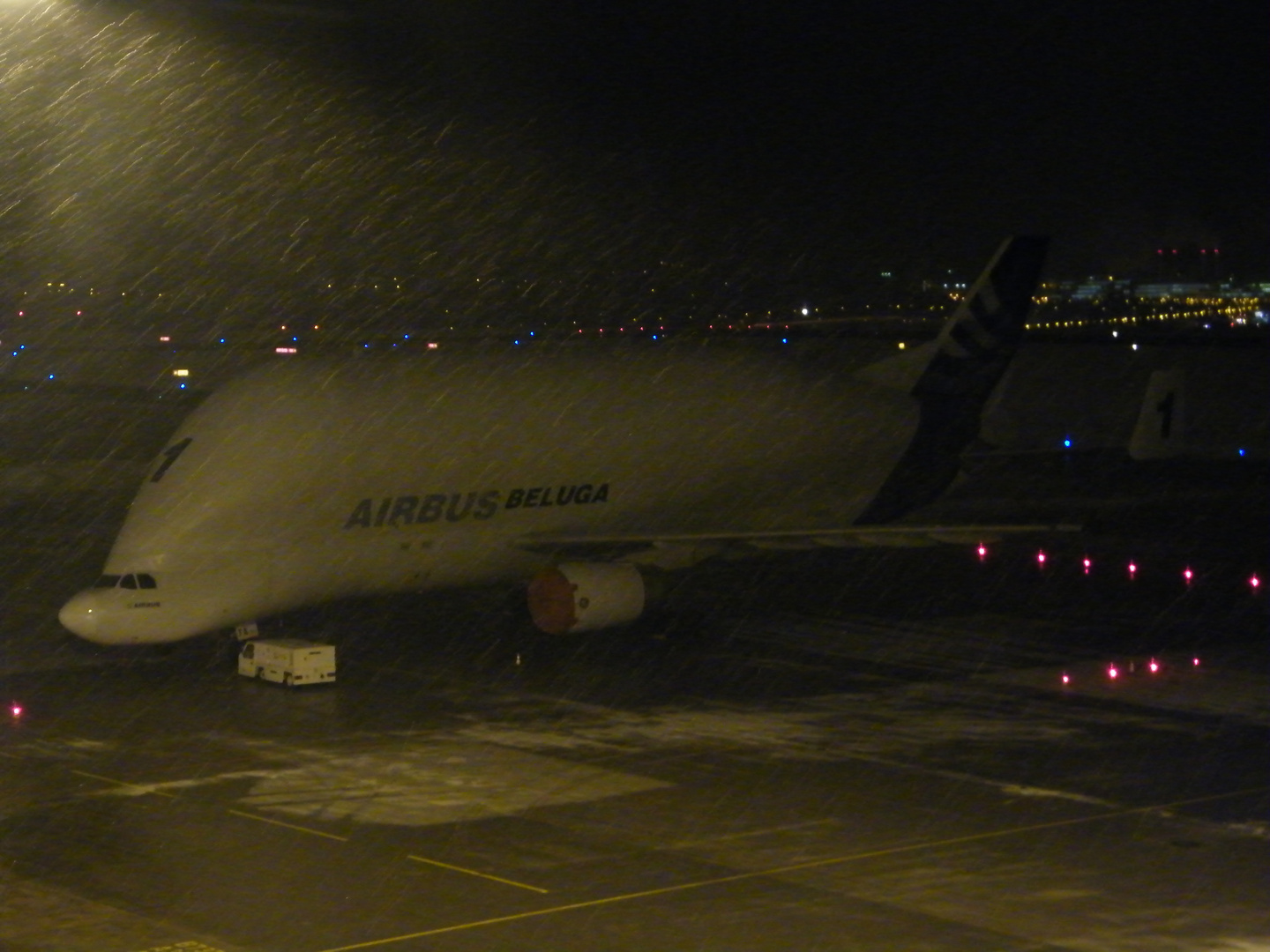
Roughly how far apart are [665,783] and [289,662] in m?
7.77

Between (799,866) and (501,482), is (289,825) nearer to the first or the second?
(799,866)

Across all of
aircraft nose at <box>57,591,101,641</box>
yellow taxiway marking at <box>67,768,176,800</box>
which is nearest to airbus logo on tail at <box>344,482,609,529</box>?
aircraft nose at <box>57,591,101,641</box>

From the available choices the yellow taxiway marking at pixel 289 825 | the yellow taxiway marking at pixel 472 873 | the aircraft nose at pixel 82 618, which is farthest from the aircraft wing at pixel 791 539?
the yellow taxiway marking at pixel 472 873

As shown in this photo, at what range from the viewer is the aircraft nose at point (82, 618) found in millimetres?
23734

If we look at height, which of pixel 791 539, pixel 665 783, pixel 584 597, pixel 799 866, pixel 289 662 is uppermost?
pixel 791 539

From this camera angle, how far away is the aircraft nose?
77.9 ft

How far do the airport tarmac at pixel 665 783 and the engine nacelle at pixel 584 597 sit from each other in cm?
58

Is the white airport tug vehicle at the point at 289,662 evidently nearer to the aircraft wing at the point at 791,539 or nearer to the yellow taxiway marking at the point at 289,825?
the aircraft wing at the point at 791,539

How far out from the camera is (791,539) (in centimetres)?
2812

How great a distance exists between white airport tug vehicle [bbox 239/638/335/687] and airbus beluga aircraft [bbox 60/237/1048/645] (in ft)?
2.79

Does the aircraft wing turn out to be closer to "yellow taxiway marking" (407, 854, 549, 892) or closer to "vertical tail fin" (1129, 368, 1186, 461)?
"yellow taxiway marking" (407, 854, 549, 892)

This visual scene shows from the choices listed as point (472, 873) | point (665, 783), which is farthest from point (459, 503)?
point (472, 873)

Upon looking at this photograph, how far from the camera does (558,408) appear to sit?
1137 inches

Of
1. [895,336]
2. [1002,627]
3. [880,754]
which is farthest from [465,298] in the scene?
[880,754]
